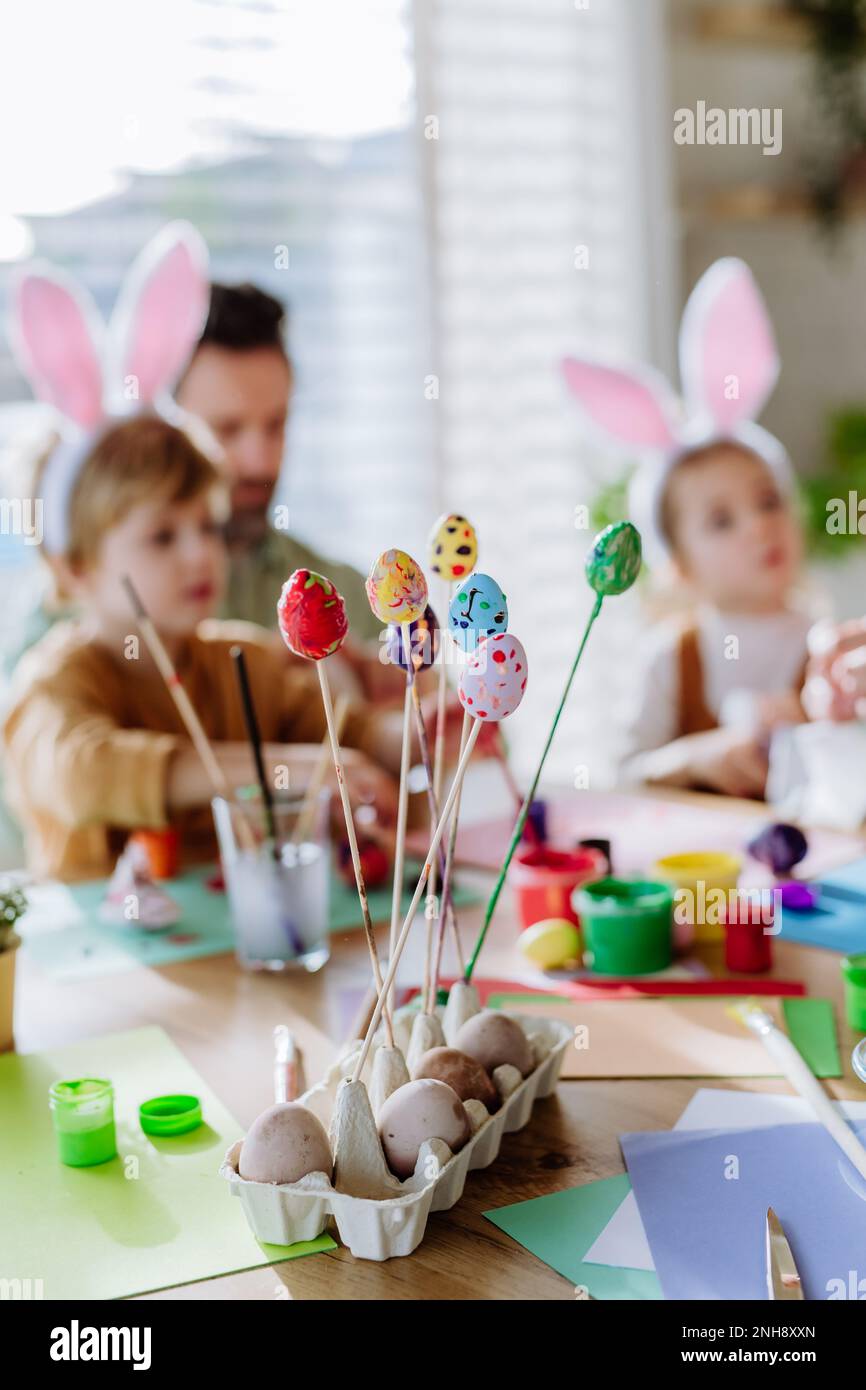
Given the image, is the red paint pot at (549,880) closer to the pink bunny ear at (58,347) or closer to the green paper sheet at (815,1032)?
the green paper sheet at (815,1032)

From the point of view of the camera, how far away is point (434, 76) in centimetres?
278

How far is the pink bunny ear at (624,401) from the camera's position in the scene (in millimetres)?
Result: 2096

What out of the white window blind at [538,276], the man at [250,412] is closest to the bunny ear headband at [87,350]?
the man at [250,412]

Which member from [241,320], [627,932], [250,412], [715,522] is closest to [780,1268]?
[627,932]

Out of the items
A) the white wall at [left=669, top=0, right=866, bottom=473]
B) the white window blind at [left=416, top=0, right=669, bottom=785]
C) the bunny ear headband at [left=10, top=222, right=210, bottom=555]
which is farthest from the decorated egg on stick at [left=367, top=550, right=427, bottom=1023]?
the white wall at [left=669, top=0, right=866, bottom=473]

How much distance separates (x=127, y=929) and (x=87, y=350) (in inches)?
31.4

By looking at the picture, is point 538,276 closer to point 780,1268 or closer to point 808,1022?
point 808,1022

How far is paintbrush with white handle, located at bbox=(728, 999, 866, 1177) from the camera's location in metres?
0.73

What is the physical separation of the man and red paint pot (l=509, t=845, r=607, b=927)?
3.11 feet

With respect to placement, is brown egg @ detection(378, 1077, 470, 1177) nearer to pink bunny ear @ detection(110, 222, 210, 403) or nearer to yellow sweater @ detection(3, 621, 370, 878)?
yellow sweater @ detection(3, 621, 370, 878)

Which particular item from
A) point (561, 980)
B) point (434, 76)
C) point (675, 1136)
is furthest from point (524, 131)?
point (675, 1136)

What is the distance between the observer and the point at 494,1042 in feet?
2.53
